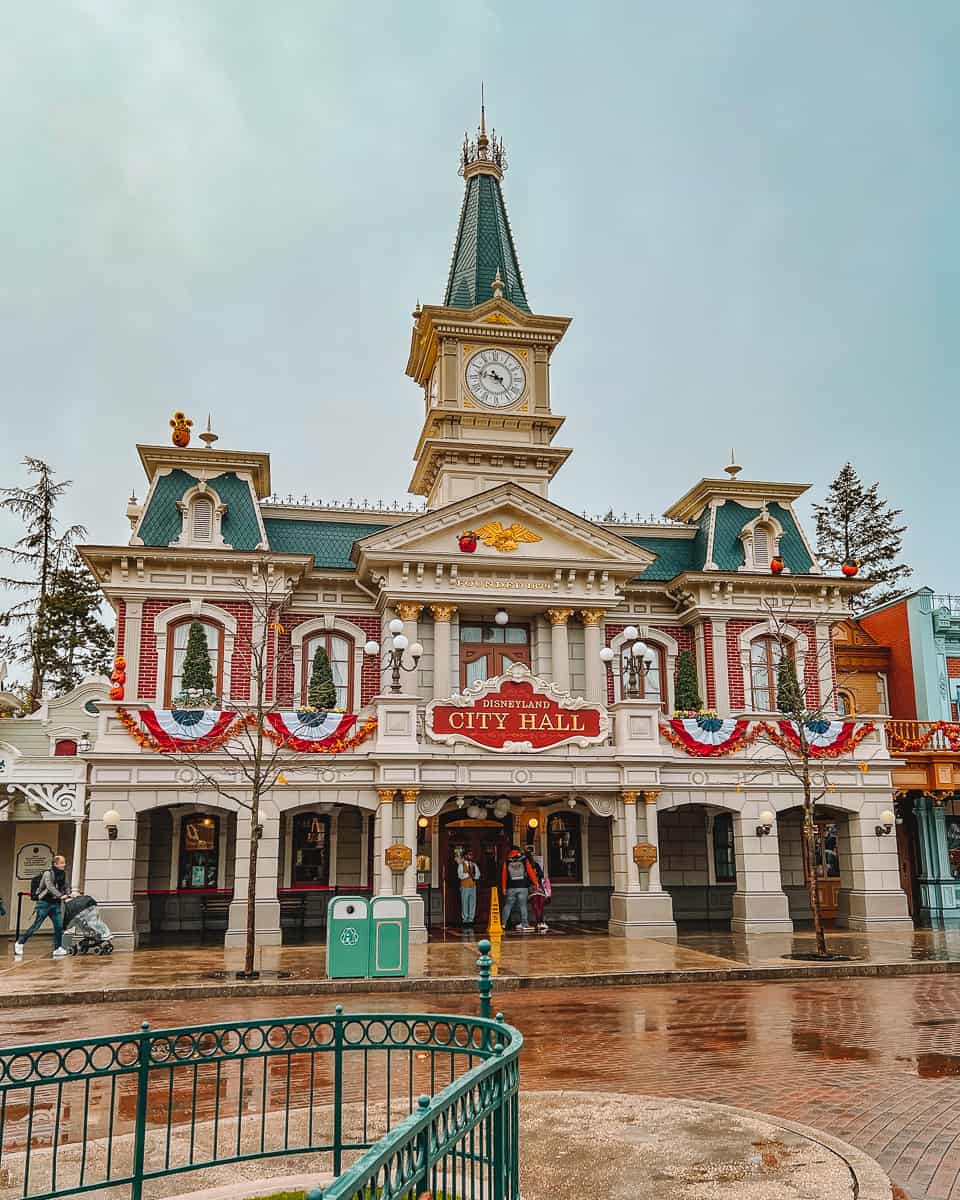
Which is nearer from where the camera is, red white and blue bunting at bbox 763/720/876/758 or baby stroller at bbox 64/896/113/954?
baby stroller at bbox 64/896/113/954

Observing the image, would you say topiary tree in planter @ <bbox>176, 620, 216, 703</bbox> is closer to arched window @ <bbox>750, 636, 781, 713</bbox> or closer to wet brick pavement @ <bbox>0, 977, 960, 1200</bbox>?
wet brick pavement @ <bbox>0, 977, 960, 1200</bbox>

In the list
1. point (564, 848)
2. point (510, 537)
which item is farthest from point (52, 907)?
point (510, 537)

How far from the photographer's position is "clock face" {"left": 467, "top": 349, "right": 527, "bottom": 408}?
31766 mm

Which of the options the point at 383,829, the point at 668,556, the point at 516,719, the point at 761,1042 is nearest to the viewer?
the point at 761,1042

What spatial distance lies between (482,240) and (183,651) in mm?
17254

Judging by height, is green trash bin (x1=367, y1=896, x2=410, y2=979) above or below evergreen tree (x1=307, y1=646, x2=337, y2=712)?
below

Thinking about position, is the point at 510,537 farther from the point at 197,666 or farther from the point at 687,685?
the point at 197,666

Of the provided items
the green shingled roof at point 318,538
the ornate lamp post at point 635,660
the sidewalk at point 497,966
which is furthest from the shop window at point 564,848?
the green shingled roof at point 318,538

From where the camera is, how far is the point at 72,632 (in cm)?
4256

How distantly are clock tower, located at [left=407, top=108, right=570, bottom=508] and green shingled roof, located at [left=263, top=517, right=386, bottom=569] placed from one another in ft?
9.85

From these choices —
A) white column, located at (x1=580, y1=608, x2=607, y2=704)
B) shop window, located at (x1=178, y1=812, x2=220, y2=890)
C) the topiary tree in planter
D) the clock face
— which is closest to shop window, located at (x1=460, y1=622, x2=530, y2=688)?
white column, located at (x1=580, y1=608, x2=607, y2=704)

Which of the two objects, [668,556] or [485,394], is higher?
[485,394]

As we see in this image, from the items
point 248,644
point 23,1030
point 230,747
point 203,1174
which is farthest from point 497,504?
point 203,1174

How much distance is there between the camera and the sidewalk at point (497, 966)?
1659 cm
